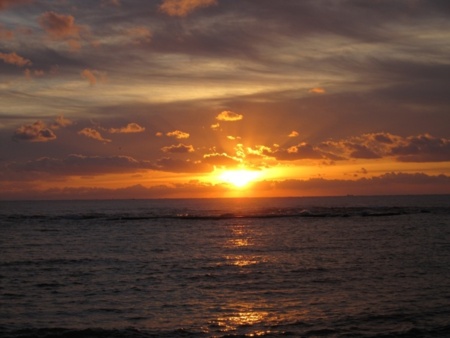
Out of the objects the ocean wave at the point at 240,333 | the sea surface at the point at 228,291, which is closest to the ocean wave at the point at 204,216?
the sea surface at the point at 228,291

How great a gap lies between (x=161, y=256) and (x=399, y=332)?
32.2 m

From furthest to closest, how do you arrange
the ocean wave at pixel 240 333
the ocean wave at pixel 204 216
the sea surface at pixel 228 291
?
the ocean wave at pixel 204 216, the sea surface at pixel 228 291, the ocean wave at pixel 240 333

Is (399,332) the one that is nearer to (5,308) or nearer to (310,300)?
(310,300)

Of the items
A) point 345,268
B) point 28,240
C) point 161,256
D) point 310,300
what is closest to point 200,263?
point 161,256

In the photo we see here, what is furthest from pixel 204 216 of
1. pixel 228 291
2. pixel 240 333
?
pixel 240 333

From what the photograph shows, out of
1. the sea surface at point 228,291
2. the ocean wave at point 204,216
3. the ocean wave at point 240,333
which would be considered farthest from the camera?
the ocean wave at point 204,216

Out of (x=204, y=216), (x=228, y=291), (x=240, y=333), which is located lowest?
(x=240, y=333)

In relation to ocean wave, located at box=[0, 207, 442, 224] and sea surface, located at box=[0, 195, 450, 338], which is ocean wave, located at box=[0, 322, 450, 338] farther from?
ocean wave, located at box=[0, 207, 442, 224]

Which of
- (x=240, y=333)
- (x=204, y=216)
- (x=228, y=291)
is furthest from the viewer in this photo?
(x=204, y=216)

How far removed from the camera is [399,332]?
2395cm

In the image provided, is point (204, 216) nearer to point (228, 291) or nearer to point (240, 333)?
point (228, 291)

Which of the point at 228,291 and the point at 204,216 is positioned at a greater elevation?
the point at 204,216

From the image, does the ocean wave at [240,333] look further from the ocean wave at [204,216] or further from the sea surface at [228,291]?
the ocean wave at [204,216]

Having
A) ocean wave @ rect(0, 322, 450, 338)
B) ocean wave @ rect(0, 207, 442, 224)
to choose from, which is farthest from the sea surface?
ocean wave @ rect(0, 207, 442, 224)
